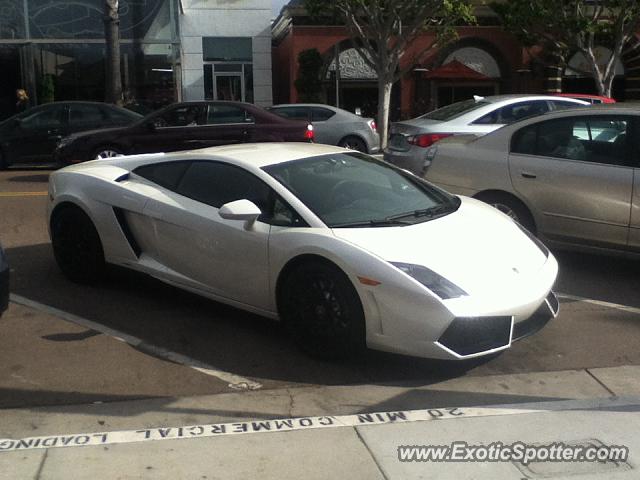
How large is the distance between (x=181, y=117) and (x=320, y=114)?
4.98 m

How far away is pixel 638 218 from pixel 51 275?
5.09 m

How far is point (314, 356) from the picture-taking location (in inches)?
211

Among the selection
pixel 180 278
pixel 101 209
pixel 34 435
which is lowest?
pixel 34 435

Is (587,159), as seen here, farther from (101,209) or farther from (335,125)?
(335,125)

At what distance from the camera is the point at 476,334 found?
489cm

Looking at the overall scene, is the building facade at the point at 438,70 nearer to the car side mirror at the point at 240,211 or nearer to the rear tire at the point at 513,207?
the rear tire at the point at 513,207

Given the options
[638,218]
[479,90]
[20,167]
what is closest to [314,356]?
[638,218]

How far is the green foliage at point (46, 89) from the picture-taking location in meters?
24.8

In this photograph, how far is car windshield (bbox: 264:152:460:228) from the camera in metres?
5.56

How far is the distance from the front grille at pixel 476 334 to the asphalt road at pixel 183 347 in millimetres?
331

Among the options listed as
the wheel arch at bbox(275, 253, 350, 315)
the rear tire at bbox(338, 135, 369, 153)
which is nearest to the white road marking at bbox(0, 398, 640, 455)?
the wheel arch at bbox(275, 253, 350, 315)

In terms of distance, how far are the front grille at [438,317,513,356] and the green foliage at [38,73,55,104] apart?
2218 cm

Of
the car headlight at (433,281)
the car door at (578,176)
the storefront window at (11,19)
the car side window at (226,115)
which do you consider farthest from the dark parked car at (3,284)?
the storefront window at (11,19)

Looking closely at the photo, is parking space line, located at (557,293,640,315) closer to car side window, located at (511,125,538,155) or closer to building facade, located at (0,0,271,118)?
car side window, located at (511,125,538,155)
